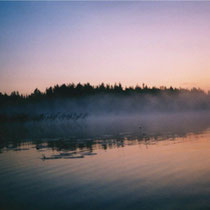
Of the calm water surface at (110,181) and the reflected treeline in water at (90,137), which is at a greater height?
the reflected treeline in water at (90,137)

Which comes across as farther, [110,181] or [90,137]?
[90,137]

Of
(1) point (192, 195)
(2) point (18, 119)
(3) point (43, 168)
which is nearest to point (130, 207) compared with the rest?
(1) point (192, 195)

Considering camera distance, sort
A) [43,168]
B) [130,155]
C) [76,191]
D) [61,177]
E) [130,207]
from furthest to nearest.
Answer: [130,155] → [43,168] → [61,177] → [76,191] → [130,207]

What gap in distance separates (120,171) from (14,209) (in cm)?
618

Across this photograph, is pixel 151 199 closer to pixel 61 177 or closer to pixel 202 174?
pixel 202 174

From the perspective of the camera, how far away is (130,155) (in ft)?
57.6

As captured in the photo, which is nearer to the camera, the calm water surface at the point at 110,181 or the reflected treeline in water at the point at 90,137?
the calm water surface at the point at 110,181

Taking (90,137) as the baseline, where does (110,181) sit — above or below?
below

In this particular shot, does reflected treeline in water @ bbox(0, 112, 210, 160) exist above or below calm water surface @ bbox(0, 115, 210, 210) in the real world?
above

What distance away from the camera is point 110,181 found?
37.4 ft

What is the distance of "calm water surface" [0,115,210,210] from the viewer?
887 cm

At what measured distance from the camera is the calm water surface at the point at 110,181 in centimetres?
887

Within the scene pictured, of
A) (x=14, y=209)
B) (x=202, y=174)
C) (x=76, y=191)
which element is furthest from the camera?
(x=202, y=174)

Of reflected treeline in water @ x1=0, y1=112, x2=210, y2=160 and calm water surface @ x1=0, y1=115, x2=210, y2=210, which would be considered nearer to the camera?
calm water surface @ x1=0, y1=115, x2=210, y2=210
